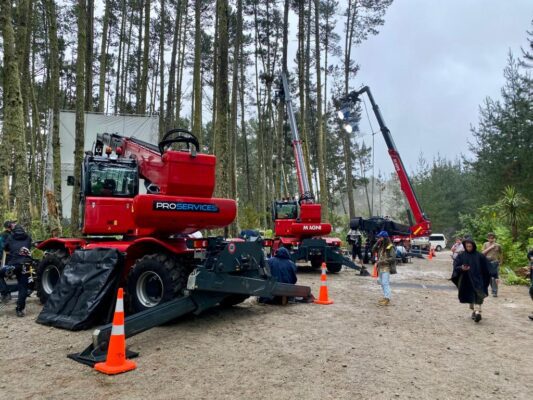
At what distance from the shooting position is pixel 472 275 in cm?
848

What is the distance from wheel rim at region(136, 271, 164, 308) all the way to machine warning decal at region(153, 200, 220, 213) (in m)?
1.13

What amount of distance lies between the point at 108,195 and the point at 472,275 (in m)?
7.36

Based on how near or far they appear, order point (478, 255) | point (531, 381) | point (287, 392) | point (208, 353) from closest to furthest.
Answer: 1. point (287, 392)
2. point (531, 381)
3. point (208, 353)
4. point (478, 255)


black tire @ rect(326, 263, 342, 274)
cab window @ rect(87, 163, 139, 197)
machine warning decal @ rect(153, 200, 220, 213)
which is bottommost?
black tire @ rect(326, 263, 342, 274)

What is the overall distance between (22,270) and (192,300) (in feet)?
11.9

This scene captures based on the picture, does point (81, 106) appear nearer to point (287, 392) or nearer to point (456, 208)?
point (287, 392)

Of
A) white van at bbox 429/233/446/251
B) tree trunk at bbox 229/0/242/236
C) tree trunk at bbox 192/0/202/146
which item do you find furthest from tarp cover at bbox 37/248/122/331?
white van at bbox 429/233/446/251

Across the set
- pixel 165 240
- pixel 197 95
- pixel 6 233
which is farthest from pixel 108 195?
pixel 197 95

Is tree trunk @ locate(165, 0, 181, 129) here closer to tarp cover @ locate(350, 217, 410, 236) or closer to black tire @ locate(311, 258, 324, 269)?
tarp cover @ locate(350, 217, 410, 236)

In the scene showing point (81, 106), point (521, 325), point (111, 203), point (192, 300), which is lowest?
point (521, 325)

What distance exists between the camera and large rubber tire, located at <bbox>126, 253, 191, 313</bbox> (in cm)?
694

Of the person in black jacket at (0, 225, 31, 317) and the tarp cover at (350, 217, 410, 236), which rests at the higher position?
the tarp cover at (350, 217, 410, 236)

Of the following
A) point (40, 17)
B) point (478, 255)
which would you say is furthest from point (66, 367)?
point (40, 17)

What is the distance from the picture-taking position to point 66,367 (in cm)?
517
